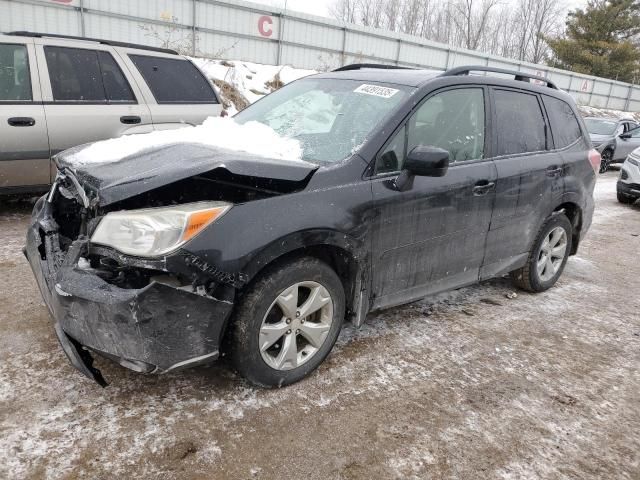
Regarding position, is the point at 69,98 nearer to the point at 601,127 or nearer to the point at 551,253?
the point at 551,253

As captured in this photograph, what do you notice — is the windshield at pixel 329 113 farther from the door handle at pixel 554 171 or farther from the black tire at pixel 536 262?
the black tire at pixel 536 262

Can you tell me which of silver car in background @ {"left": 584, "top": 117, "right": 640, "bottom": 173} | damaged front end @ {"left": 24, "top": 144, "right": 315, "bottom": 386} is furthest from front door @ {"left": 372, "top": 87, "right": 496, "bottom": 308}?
silver car in background @ {"left": 584, "top": 117, "right": 640, "bottom": 173}

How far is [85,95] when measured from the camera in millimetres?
5418

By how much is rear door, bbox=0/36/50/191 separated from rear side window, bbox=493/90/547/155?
14.3 ft

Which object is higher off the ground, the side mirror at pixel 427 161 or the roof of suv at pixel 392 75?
the roof of suv at pixel 392 75

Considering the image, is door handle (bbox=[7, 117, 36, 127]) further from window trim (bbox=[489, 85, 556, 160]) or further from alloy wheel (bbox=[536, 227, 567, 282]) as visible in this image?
alloy wheel (bbox=[536, 227, 567, 282])

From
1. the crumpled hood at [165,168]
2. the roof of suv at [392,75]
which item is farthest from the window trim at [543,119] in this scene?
the crumpled hood at [165,168]

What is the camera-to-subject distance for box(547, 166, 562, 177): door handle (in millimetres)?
4117

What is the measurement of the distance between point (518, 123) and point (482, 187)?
0.80 m

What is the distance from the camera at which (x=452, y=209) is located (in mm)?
3355

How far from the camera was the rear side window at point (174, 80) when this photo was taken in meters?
5.85

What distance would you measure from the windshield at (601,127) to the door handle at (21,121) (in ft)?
46.5

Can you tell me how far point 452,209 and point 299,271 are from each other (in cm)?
128

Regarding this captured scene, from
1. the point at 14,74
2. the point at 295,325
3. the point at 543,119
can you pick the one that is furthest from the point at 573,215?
the point at 14,74
